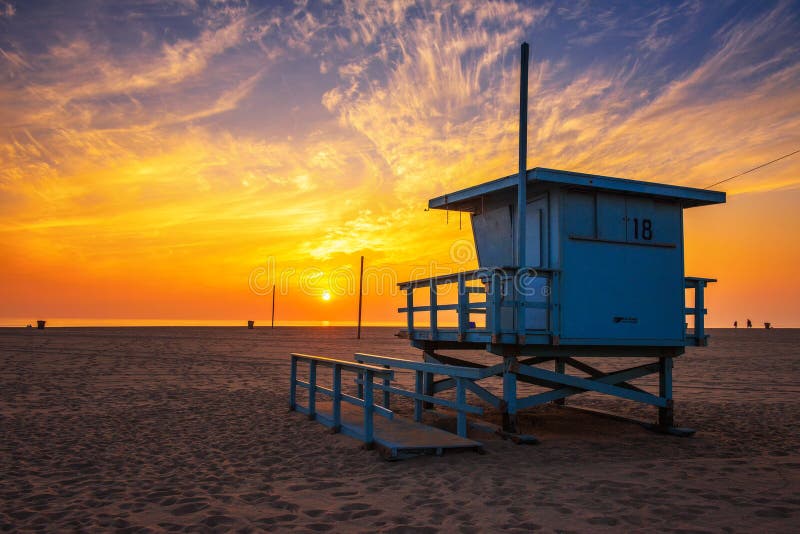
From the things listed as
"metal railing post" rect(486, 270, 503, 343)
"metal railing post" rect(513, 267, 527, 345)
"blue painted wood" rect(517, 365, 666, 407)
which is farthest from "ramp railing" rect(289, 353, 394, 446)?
"blue painted wood" rect(517, 365, 666, 407)

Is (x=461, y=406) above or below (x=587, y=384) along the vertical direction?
below

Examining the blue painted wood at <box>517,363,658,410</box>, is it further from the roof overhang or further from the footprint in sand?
the footprint in sand

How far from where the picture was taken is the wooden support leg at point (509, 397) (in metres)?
9.66

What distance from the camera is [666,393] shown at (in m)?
10.9

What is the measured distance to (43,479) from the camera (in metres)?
6.85

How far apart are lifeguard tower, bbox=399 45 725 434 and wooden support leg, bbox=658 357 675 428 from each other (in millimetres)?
17

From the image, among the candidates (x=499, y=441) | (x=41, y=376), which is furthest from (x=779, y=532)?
(x=41, y=376)

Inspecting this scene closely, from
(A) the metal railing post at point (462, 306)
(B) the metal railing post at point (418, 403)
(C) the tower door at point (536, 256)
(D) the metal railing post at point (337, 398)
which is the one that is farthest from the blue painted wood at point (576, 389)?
(D) the metal railing post at point (337, 398)

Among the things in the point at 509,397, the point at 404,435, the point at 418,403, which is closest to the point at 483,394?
the point at 509,397

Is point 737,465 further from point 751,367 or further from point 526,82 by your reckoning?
point 751,367

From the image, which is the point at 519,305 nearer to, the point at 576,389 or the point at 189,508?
the point at 576,389

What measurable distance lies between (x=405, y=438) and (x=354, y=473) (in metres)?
1.37

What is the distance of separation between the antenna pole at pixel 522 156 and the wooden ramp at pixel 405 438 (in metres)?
2.91

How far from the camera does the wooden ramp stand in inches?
314
